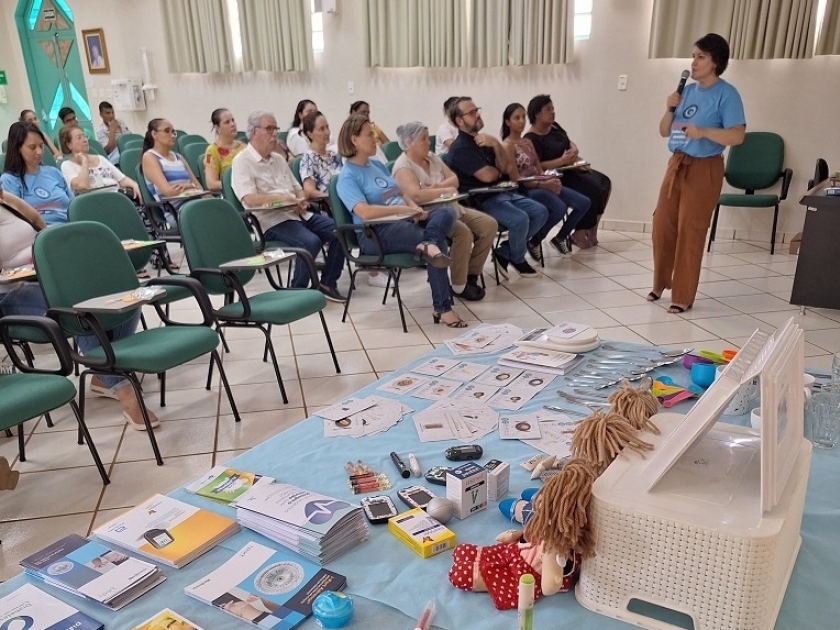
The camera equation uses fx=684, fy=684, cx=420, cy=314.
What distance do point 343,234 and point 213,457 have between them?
6.37 feet

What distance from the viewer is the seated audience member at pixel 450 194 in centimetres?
460

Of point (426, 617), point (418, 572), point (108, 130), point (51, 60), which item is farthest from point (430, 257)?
point (51, 60)

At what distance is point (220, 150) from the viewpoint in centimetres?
576

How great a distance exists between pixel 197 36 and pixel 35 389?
24.5 ft

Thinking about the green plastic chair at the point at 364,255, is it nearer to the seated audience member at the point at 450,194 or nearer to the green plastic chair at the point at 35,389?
the seated audience member at the point at 450,194

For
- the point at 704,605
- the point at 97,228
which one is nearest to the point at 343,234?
the point at 97,228

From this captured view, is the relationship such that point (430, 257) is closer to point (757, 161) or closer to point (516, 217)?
point (516, 217)

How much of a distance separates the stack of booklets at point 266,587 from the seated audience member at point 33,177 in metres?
3.62

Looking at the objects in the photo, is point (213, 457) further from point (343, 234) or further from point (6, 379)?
point (343, 234)

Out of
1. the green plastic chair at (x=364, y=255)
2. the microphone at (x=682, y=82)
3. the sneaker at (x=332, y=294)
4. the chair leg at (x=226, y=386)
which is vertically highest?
the microphone at (x=682, y=82)

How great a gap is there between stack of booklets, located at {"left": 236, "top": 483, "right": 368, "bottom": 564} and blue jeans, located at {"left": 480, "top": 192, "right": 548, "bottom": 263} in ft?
12.4

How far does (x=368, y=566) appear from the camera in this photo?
4.78 ft

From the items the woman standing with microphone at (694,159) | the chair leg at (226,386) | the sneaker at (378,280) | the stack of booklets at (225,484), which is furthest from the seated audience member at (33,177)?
the woman standing with microphone at (694,159)

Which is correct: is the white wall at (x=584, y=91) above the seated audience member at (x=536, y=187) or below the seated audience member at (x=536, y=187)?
above
